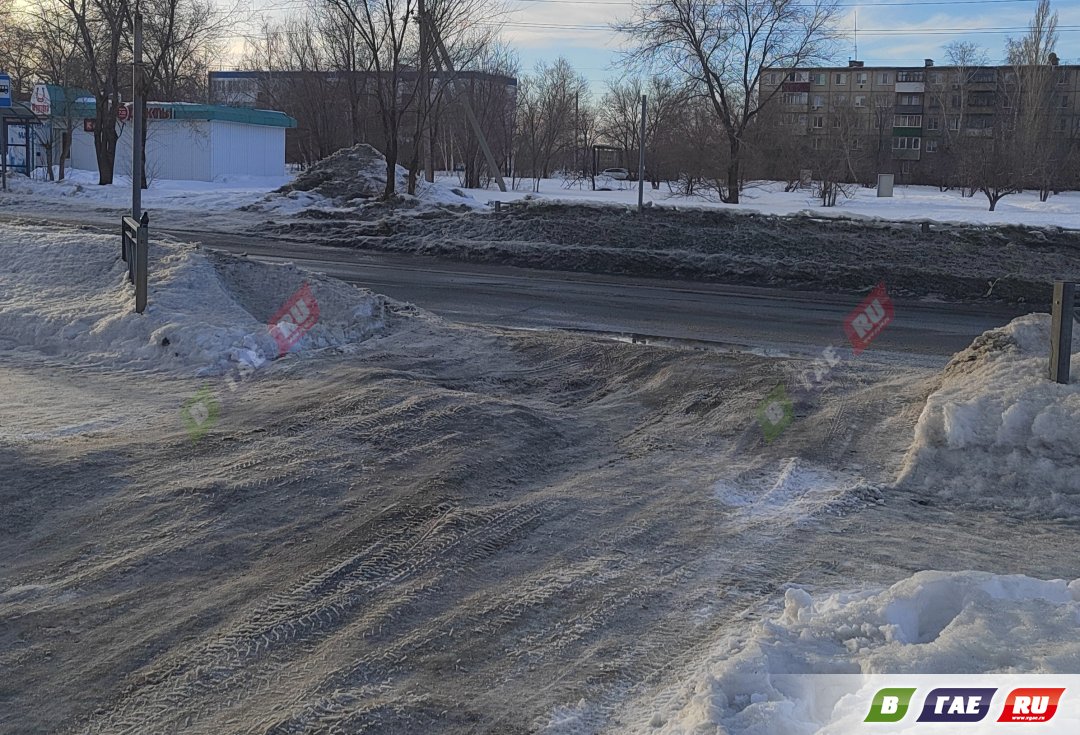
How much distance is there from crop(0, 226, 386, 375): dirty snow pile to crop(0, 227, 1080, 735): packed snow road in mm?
83

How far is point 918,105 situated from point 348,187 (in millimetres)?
74672

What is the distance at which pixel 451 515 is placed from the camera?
6.00 meters

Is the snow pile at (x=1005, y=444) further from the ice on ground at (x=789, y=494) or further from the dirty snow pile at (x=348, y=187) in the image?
the dirty snow pile at (x=348, y=187)

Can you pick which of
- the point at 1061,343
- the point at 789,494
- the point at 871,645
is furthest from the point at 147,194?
the point at 871,645

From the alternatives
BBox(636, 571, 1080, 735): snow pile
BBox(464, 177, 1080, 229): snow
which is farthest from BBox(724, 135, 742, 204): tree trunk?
BBox(636, 571, 1080, 735): snow pile

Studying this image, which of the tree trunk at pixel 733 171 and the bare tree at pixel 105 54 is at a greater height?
the bare tree at pixel 105 54

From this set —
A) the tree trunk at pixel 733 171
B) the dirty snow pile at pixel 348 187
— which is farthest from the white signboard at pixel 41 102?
the tree trunk at pixel 733 171

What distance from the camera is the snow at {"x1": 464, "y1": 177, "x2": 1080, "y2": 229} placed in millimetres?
28203

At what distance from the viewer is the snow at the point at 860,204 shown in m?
28.2

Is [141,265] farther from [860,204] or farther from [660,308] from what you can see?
[860,204]

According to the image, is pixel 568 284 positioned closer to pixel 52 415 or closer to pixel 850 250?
pixel 850 250

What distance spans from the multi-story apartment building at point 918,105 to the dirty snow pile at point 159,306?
177 feet

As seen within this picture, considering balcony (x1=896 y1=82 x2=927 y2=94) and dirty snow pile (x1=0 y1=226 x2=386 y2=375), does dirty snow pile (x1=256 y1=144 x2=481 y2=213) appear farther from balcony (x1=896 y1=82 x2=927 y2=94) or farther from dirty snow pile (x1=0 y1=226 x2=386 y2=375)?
balcony (x1=896 y1=82 x2=927 y2=94)

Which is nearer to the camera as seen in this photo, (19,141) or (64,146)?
(64,146)
